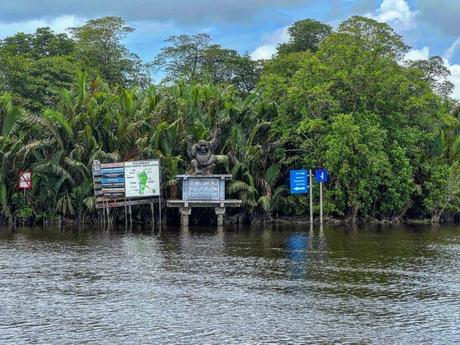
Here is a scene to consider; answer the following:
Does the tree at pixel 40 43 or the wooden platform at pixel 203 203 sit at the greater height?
the tree at pixel 40 43

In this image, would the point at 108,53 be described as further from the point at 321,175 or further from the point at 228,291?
the point at 228,291

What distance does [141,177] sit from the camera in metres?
38.3

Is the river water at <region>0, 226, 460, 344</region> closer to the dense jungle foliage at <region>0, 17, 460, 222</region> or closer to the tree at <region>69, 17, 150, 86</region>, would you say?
the dense jungle foliage at <region>0, 17, 460, 222</region>

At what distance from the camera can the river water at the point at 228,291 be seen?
1414cm

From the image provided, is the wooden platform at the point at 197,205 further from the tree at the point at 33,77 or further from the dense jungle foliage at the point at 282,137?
the tree at the point at 33,77

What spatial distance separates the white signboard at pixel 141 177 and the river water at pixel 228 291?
7.69m

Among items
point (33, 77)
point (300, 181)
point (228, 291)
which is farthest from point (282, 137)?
point (228, 291)

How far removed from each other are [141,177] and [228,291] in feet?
68.3

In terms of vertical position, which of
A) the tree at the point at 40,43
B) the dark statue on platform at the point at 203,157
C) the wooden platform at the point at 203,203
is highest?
the tree at the point at 40,43

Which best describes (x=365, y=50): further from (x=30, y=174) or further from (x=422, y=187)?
(x=30, y=174)

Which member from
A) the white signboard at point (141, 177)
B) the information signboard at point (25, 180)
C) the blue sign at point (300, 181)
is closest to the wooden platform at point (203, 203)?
the white signboard at point (141, 177)

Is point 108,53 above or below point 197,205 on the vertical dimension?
above

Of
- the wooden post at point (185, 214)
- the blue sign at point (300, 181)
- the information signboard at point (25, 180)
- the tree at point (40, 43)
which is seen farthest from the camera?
the tree at point (40, 43)

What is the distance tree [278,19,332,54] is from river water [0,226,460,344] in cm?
3606
